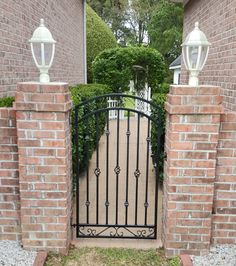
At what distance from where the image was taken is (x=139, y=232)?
3186 millimetres

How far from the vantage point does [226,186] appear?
271cm

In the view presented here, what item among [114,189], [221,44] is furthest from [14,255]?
[221,44]

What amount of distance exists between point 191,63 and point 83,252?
201 cm

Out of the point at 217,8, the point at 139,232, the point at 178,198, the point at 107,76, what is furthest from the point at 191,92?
the point at 107,76

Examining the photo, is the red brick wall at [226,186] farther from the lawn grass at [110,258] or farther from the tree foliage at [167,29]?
the tree foliage at [167,29]

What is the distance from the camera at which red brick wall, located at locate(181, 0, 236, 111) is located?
3.91 metres

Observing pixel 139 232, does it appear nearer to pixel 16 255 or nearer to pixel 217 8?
pixel 16 255

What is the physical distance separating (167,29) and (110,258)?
68.8 ft

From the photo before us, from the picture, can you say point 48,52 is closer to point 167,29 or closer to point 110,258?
point 110,258

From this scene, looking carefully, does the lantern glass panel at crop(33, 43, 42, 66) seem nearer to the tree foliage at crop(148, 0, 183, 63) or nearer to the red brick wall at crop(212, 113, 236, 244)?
the red brick wall at crop(212, 113, 236, 244)

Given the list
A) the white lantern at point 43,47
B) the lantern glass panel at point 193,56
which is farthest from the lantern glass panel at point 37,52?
the lantern glass panel at point 193,56

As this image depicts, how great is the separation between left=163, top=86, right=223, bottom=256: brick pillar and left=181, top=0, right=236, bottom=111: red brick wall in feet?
4.59

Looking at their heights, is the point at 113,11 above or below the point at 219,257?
above

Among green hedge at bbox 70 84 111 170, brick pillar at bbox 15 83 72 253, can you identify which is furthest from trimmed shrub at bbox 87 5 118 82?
brick pillar at bbox 15 83 72 253
